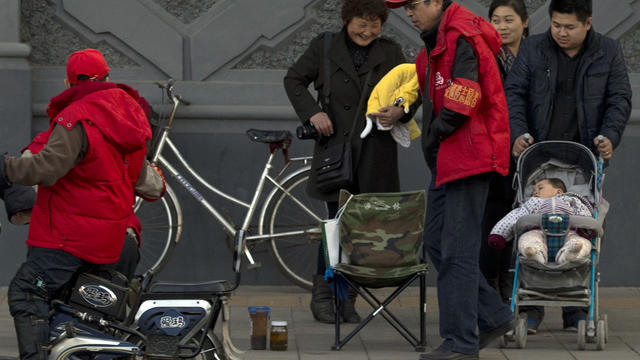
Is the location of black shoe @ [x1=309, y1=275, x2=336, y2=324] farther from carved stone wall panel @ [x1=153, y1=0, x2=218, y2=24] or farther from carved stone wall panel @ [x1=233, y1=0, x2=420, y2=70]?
carved stone wall panel @ [x1=153, y1=0, x2=218, y2=24]

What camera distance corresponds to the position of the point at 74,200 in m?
5.68

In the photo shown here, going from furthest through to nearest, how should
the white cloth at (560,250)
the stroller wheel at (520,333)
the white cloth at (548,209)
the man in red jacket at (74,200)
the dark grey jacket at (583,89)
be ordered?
the dark grey jacket at (583,89)
the white cloth at (548,209)
the stroller wheel at (520,333)
the white cloth at (560,250)
the man in red jacket at (74,200)

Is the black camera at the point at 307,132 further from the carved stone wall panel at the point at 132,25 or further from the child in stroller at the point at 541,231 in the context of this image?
the carved stone wall panel at the point at 132,25

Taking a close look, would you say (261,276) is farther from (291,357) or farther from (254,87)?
(291,357)

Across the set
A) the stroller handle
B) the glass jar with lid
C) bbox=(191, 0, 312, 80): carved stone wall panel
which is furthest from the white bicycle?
the stroller handle

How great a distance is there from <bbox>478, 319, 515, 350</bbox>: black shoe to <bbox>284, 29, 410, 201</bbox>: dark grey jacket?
5.05ft

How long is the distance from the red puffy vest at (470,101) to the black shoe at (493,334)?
0.91 metres

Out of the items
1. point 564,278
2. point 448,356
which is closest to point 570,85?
point 564,278

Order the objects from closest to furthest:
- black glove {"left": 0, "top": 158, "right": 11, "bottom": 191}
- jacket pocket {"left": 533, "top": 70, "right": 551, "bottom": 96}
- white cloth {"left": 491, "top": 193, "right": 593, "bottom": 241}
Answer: black glove {"left": 0, "top": 158, "right": 11, "bottom": 191}
white cloth {"left": 491, "top": 193, "right": 593, "bottom": 241}
jacket pocket {"left": 533, "top": 70, "right": 551, "bottom": 96}

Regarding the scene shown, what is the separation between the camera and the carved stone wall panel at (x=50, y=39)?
30.0ft

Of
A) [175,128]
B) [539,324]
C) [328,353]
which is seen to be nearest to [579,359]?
[539,324]

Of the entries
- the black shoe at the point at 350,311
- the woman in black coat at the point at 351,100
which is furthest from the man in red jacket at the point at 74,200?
the black shoe at the point at 350,311

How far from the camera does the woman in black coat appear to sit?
25.2 ft

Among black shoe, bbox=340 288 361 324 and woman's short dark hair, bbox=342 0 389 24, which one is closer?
woman's short dark hair, bbox=342 0 389 24
